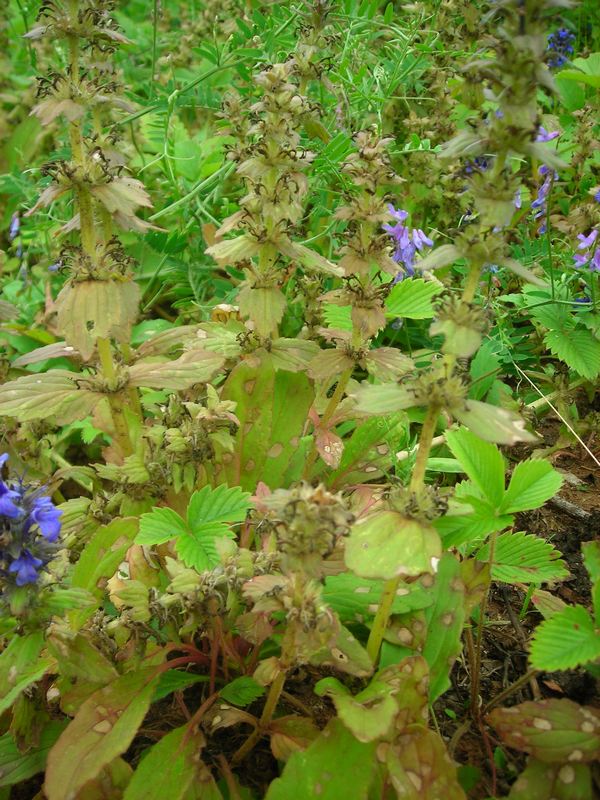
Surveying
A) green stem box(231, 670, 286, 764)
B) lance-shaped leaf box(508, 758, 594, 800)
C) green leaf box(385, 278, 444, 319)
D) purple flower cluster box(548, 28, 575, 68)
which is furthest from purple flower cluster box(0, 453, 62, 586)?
purple flower cluster box(548, 28, 575, 68)

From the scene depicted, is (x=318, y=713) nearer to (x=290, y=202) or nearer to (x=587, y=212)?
(x=290, y=202)

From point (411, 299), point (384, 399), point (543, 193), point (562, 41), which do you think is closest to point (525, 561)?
point (384, 399)

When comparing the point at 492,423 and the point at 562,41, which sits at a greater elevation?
the point at 562,41

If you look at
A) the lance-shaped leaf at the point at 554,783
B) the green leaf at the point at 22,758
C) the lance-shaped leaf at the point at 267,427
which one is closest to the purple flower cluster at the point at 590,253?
the lance-shaped leaf at the point at 267,427

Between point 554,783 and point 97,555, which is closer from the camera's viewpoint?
point 554,783

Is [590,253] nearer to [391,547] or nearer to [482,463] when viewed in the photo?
[482,463]

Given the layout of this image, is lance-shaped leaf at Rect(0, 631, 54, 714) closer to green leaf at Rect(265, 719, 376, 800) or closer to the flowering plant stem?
green leaf at Rect(265, 719, 376, 800)
